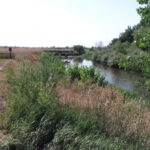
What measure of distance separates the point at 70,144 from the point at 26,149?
79cm

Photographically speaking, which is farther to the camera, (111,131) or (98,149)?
(111,131)

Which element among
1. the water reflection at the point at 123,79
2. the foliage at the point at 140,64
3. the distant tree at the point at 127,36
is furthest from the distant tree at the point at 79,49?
the foliage at the point at 140,64

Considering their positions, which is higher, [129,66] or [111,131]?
[129,66]

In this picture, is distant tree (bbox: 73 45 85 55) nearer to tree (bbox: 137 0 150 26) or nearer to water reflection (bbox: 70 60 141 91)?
water reflection (bbox: 70 60 141 91)

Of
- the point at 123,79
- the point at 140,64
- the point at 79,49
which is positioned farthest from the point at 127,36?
the point at 140,64

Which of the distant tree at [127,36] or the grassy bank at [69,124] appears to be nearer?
the grassy bank at [69,124]

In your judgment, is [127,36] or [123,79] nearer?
[123,79]

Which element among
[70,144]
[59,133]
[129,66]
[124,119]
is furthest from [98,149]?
[129,66]

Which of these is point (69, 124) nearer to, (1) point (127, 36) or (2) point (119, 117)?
(2) point (119, 117)

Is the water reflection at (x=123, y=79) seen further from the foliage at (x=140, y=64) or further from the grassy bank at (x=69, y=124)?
the grassy bank at (x=69, y=124)

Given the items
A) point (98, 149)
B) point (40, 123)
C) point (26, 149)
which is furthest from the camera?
point (40, 123)

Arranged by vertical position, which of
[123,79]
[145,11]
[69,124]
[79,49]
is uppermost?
[145,11]

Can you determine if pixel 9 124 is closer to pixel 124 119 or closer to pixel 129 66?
pixel 124 119

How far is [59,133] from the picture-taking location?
3.63 meters
